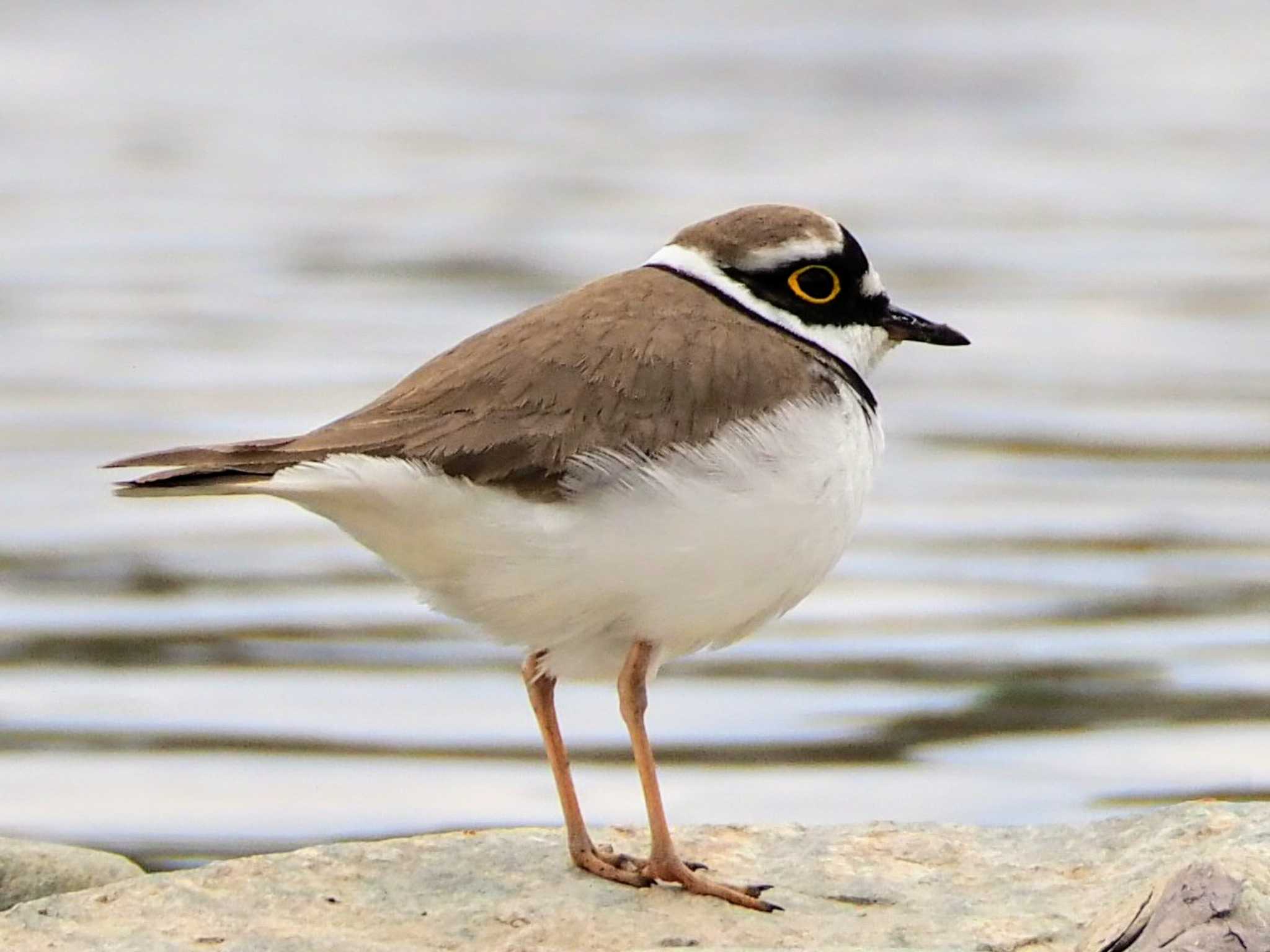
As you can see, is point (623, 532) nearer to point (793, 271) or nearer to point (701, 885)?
point (701, 885)

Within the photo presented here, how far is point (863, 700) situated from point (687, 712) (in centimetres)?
56

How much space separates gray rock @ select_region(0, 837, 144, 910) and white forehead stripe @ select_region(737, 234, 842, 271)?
6.68ft

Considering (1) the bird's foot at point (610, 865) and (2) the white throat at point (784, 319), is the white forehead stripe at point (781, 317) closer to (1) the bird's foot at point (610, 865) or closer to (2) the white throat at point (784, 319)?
(2) the white throat at point (784, 319)

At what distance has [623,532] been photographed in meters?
5.38

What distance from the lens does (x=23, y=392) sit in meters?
12.3

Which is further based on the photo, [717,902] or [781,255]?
[781,255]

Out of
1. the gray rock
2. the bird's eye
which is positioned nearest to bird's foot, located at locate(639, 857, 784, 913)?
the gray rock

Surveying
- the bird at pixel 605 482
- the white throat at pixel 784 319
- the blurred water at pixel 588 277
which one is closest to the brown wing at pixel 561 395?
the bird at pixel 605 482

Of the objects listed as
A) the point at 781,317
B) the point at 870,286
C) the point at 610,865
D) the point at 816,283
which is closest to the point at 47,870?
the point at 610,865

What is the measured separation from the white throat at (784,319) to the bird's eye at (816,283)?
0.06m

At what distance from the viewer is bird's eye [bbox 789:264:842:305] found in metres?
6.08

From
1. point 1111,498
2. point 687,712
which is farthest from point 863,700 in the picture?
point 1111,498

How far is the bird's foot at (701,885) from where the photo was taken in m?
5.48

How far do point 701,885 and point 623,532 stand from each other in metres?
0.81
